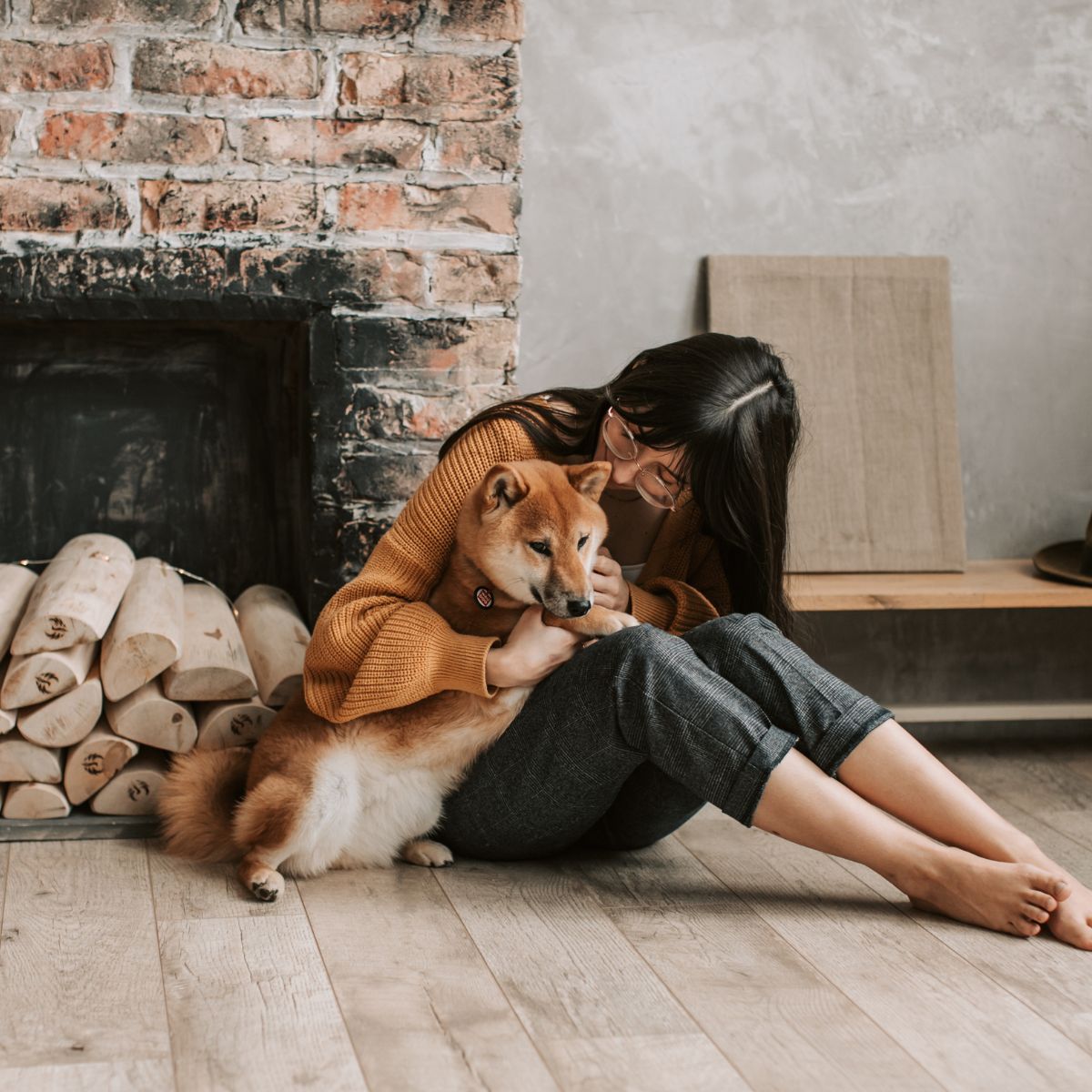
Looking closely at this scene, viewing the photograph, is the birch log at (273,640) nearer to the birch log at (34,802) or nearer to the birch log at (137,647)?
the birch log at (137,647)

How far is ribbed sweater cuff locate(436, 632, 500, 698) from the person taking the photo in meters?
1.91

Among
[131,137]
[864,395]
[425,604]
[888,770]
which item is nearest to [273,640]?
[425,604]

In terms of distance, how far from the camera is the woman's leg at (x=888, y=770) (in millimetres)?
1832

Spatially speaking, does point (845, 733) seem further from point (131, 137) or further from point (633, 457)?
point (131, 137)

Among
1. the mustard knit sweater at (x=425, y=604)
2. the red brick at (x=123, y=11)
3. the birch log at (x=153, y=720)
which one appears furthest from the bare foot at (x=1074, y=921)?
the red brick at (x=123, y=11)

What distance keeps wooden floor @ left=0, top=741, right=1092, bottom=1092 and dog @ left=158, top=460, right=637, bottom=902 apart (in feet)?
0.25

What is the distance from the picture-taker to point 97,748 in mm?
2221

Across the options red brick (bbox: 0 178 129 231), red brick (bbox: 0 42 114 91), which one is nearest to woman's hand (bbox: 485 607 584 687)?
red brick (bbox: 0 178 129 231)

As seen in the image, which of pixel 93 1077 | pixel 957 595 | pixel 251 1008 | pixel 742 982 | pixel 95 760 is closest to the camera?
pixel 93 1077

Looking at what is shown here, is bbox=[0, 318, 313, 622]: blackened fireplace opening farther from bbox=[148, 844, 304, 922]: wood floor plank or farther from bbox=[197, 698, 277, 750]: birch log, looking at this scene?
bbox=[148, 844, 304, 922]: wood floor plank

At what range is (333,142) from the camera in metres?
2.47

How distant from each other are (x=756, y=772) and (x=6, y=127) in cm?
180

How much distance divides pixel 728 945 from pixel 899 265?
1.89 meters

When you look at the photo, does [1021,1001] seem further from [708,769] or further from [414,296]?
[414,296]
